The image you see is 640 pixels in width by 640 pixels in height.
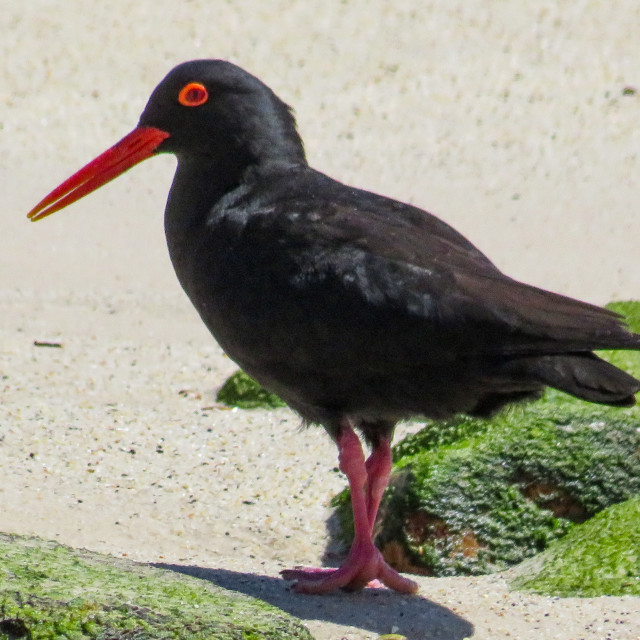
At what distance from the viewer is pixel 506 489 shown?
17.6 feet

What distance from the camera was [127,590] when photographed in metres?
3.68

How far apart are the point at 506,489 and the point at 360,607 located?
1.12 m

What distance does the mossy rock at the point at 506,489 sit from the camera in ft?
17.2

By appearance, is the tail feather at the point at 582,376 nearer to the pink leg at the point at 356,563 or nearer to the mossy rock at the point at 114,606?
the pink leg at the point at 356,563

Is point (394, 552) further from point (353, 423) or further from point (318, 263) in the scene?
point (318, 263)

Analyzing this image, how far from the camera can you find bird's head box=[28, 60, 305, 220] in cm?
503

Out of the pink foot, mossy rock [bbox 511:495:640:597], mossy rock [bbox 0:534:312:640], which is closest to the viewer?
mossy rock [bbox 0:534:312:640]

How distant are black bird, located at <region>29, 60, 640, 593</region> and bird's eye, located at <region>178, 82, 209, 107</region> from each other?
122 mm

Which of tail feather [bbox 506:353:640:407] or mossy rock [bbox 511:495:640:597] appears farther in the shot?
mossy rock [bbox 511:495:640:597]

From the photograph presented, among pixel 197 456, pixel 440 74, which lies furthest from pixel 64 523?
pixel 440 74

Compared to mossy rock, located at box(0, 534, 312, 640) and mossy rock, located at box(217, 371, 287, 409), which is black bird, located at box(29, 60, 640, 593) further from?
mossy rock, located at box(217, 371, 287, 409)

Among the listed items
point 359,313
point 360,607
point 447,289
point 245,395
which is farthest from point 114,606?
point 245,395

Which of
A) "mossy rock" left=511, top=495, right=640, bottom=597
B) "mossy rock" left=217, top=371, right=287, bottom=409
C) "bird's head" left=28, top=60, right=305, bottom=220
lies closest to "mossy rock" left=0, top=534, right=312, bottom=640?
"mossy rock" left=511, top=495, right=640, bottom=597

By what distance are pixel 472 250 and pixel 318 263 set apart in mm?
638
